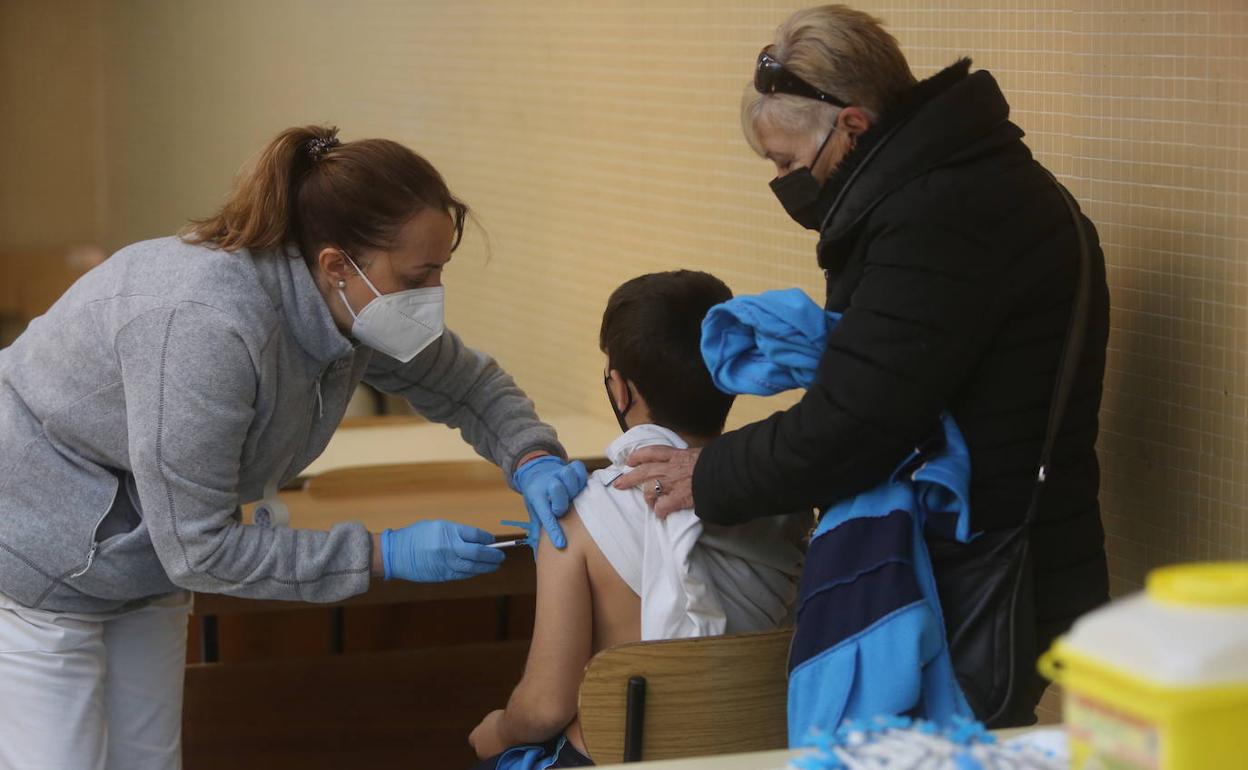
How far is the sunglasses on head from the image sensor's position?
157 centimetres

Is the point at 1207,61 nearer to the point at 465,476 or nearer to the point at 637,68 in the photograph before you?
the point at 465,476

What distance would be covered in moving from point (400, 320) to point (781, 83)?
0.55m

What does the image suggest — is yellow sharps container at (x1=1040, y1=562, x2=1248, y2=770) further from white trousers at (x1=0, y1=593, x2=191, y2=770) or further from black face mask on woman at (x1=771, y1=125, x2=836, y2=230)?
white trousers at (x1=0, y1=593, x2=191, y2=770)

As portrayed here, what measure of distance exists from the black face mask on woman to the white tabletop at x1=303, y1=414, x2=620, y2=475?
1.40 meters

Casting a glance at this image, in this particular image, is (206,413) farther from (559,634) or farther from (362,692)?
(362,692)

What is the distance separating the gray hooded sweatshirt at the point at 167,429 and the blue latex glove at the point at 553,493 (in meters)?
0.21

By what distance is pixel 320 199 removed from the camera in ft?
5.70

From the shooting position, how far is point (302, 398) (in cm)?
181

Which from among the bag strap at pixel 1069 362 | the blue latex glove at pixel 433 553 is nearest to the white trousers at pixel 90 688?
the blue latex glove at pixel 433 553

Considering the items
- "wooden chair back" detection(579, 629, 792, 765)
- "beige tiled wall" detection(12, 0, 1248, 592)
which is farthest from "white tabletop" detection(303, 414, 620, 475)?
"wooden chair back" detection(579, 629, 792, 765)

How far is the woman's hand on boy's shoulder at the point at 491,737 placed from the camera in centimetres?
183

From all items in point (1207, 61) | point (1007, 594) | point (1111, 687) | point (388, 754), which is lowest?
point (388, 754)

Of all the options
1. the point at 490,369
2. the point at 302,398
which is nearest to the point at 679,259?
the point at 490,369

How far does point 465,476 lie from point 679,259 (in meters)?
0.75
